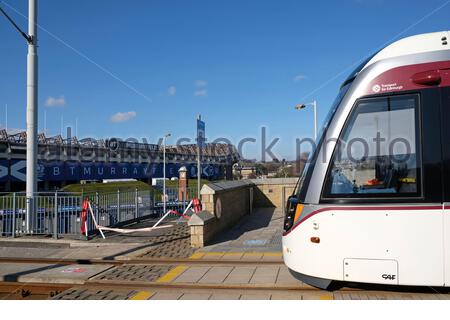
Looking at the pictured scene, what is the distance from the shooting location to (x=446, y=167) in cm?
484

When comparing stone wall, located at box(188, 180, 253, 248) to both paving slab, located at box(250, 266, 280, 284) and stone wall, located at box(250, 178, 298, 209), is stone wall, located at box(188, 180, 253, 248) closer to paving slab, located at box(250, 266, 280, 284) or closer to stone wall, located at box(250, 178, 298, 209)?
paving slab, located at box(250, 266, 280, 284)

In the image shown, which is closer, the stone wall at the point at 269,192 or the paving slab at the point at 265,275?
the paving slab at the point at 265,275

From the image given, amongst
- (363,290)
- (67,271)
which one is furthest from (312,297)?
(67,271)

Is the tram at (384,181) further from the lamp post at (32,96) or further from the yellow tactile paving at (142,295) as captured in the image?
the lamp post at (32,96)

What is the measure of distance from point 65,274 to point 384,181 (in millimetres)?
5651

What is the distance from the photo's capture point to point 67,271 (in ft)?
24.4

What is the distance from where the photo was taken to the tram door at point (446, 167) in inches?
187

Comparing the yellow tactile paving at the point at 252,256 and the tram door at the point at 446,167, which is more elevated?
the tram door at the point at 446,167

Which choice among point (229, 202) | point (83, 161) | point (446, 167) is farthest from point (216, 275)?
point (83, 161)

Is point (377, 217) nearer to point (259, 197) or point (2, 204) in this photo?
point (2, 204)

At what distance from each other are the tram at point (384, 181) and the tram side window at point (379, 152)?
0.01 m

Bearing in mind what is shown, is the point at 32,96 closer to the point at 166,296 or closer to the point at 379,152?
the point at 166,296

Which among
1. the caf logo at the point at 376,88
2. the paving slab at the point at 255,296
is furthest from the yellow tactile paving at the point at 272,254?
the caf logo at the point at 376,88
